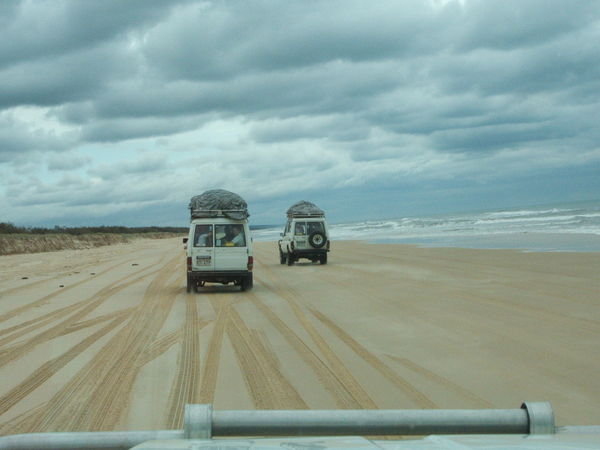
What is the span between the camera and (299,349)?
397 inches

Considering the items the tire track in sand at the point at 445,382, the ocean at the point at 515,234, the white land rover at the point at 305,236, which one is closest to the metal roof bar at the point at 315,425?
the tire track in sand at the point at 445,382

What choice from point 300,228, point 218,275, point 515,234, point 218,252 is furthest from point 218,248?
point 515,234

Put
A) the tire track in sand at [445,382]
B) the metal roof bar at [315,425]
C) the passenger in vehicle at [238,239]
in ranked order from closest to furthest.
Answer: the metal roof bar at [315,425]
the tire track in sand at [445,382]
the passenger in vehicle at [238,239]

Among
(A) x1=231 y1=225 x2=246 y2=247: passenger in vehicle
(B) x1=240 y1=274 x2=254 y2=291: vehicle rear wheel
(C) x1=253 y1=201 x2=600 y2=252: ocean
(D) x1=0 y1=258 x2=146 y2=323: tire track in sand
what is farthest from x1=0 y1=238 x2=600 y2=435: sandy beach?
(C) x1=253 y1=201 x2=600 y2=252: ocean

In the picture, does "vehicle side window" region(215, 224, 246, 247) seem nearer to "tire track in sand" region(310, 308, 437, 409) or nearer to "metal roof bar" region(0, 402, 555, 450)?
"tire track in sand" region(310, 308, 437, 409)

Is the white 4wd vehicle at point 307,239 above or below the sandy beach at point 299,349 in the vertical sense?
above

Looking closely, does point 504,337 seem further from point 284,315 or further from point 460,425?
point 460,425

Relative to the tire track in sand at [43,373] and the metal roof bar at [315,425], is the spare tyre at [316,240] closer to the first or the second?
the tire track in sand at [43,373]

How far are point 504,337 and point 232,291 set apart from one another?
33.4ft

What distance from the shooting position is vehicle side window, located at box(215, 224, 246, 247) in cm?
1898

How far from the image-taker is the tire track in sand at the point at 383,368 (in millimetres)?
7082

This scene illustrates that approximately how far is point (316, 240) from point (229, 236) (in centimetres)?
1088

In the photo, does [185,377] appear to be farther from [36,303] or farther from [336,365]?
[36,303]

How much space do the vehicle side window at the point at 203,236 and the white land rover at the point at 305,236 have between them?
1080cm
